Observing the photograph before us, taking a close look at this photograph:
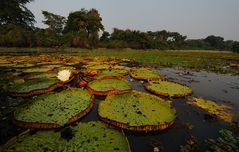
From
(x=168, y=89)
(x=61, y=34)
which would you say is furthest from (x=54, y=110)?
(x=61, y=34)

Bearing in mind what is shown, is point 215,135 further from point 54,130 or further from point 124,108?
point 54,130

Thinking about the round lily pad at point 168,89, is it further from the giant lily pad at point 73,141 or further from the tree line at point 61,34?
the tree line at point 61,34

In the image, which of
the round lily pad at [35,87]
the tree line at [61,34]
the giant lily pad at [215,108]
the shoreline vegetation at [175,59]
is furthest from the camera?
the tree line at [61,34]

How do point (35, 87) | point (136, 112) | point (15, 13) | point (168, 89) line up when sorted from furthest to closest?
point (15, 13) < point (168, 89) < point (35, 87) < point (136, 112)

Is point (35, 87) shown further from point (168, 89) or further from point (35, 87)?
point (168, 89)

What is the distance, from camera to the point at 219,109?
3.77 m

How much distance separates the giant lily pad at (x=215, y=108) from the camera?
339 centimetres

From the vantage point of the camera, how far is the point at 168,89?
15.8 feet

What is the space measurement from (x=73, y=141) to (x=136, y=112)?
129cm

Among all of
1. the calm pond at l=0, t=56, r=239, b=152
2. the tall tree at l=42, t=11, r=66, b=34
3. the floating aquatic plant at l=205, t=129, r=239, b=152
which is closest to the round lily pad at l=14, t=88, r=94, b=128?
the calm pond at l=0, t=56, r=239, b=152

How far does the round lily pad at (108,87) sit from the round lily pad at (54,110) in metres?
0.59

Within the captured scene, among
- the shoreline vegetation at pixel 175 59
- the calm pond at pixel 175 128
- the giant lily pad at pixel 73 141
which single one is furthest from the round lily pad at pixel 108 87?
the shoreline vegetation at pixel 175 59

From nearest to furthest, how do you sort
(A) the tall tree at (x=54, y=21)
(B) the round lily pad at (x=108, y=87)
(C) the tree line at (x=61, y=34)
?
(B) the round lily pad at (x=108, y=87) < (C) the tree line at (x=61, y=34) < (A) the tall tree at (x=54, y=21)

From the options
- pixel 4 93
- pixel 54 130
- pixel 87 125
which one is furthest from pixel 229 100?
pixel 4 93
